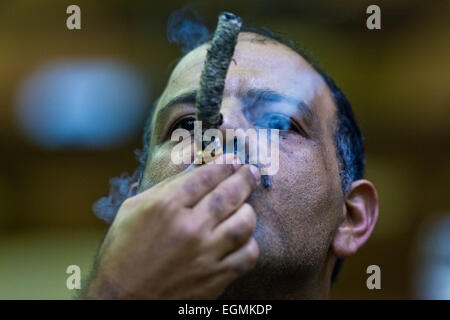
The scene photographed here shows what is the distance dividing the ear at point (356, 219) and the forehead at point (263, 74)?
0.93 feet

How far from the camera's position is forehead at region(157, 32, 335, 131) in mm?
1757

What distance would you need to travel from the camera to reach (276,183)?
154cm

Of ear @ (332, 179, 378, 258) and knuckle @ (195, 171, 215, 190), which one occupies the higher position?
knuckle @ (195, 171, 215, 190)

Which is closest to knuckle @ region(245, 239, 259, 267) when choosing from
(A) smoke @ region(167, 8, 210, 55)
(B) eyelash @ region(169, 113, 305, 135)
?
(B) eyelash @ region(169, 113, 305, 135)

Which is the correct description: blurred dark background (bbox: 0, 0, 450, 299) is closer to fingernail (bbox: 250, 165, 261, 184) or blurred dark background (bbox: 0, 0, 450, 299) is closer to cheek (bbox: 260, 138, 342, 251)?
cheek (bbox: 260, 138, 342, 251)

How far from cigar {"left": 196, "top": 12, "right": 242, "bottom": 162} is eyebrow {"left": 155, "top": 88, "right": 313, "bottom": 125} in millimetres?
279

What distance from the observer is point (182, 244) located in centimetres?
117

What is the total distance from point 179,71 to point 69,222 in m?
2.40

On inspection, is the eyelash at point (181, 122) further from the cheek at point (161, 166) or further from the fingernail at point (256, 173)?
the fingernail at point (256, 173)

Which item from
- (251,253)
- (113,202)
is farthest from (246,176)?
(113,202)

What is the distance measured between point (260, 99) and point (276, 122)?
0.09 meters

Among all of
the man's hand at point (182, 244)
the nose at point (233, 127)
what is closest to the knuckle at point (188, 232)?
the man's hand at point (182, 244)

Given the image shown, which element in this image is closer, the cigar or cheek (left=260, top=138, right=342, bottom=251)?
the cigar
